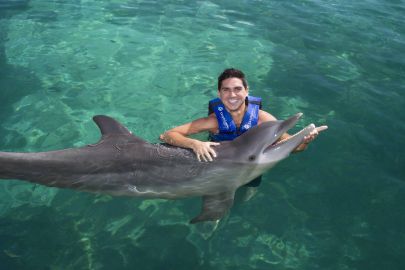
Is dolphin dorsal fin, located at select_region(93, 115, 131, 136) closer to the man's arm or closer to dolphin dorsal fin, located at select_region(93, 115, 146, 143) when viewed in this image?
dolphin dorsal fin, located at select_region(93, 115, 146, 143)

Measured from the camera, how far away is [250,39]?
1291 cm

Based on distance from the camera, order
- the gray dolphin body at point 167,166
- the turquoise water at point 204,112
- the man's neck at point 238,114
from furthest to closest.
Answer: the man's neck at point 238,114 < the turquoise water at point 204,112 < the gray dolphin body at point 167,166

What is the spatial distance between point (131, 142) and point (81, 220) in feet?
5.73

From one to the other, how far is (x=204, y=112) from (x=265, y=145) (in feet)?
12.7

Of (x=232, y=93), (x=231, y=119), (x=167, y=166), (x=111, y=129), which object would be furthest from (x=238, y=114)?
(x=111, y=129)

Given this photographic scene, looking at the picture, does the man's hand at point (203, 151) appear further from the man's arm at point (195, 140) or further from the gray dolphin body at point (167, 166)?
the gray dolphin body at point (167, 166)

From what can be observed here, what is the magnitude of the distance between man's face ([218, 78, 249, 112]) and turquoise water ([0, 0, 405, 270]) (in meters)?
1.75

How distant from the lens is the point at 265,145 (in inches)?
204

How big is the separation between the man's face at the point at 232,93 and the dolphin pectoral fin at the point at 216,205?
4.31 ft

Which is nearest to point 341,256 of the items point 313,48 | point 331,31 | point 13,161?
point 13,161

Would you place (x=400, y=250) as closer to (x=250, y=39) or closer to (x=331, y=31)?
(x=250, y=39)

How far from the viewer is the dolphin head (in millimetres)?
5160

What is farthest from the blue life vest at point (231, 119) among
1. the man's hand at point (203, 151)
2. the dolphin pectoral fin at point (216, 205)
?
the dolphin pectoral fin at point (216, 205)

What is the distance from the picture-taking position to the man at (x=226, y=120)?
5.39 metres
